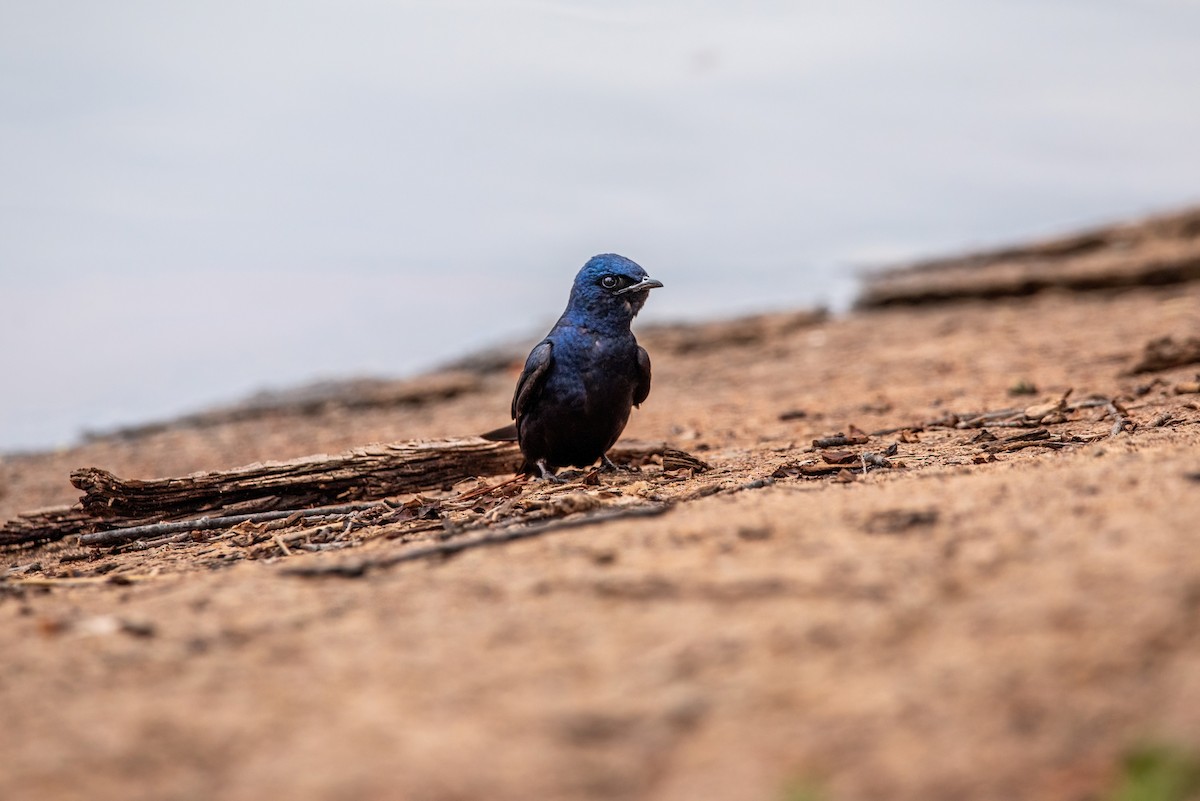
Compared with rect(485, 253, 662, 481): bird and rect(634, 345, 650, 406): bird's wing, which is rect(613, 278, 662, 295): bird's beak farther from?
rect(634, 345, 650, 406): bird's wing

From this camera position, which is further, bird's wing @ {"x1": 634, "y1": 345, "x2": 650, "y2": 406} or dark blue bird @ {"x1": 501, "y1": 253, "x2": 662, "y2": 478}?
bird's wing @ {"x1": 634, "y1": 345, "x2": 650, "y2": 406}

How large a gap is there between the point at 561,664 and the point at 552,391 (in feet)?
9.68

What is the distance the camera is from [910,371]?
925 centimetres

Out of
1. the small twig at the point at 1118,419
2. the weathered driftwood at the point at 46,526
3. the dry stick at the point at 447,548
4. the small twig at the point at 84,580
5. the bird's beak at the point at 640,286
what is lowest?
the small twig at the point at 1118,419

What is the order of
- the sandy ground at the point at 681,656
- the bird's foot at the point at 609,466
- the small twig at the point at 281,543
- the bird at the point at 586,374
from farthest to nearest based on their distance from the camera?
the bird's foot at the point at 609,466, the bird at the point at 586,374, the small twig at the point at 281,543, the sandy ground at the point at 681,656

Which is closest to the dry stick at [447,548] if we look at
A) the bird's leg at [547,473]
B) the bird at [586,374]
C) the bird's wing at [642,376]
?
the bird's leg at [547,473]

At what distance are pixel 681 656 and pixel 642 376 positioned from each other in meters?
3.18

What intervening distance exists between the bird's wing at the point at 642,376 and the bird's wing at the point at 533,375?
427mm

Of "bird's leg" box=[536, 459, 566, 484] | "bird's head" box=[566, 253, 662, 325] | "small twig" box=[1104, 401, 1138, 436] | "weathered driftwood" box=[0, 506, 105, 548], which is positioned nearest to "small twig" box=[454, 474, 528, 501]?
"bird's leg" box=[536, 459, 566, 484]

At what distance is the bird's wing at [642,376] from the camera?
559cm

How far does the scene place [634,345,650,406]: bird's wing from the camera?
559 cm

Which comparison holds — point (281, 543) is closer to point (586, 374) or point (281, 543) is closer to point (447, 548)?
point (447, 548)

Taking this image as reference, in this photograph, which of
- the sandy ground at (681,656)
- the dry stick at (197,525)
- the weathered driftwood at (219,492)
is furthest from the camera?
the weathered driftwood at (219,492)

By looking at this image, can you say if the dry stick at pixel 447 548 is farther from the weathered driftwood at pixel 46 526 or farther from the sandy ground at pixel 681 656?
the weathered driftwood at pixel 46 526
